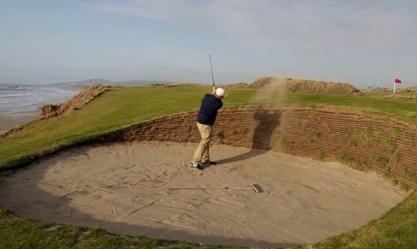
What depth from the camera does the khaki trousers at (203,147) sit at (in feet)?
43.2

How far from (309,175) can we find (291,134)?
254 cm

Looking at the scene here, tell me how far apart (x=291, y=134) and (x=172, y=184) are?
5.38 meters

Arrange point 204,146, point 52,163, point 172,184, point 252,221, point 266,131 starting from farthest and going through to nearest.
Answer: point 266,131 → point 204,146 → point 52,163 → point 172,184 → point 252,221

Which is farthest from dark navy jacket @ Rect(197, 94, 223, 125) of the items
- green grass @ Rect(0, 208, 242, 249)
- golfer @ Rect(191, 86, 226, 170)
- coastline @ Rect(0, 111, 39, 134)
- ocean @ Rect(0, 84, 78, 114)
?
ocean @ Rect(0, 84, 78, 114)

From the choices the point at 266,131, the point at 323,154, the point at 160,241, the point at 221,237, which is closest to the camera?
the point at 160,241

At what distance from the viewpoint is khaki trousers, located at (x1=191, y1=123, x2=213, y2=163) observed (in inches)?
518

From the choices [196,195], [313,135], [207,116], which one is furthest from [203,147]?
[313,135]

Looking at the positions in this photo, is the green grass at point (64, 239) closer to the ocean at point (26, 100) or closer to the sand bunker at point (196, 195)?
the sand bunker at point (196, 195)

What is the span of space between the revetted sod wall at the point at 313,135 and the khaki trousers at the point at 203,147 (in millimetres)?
2394

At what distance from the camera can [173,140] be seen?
1583cm

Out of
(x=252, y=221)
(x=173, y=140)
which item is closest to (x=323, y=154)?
(x=173, y=140)

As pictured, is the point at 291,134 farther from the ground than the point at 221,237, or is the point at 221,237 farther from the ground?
the point at 291,134

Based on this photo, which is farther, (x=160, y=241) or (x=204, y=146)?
Answer: (x=204, y=146)

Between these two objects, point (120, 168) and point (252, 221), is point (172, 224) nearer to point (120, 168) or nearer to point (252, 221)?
point (252, 221)
